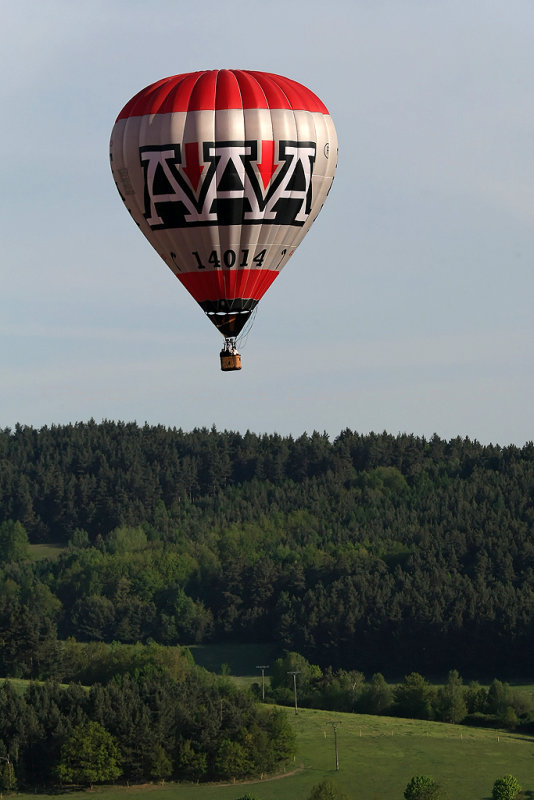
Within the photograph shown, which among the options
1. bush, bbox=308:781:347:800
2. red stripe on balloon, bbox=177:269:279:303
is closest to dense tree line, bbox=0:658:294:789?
bush, bbox=308:781:347:800

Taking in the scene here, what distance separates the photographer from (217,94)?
6184 cm

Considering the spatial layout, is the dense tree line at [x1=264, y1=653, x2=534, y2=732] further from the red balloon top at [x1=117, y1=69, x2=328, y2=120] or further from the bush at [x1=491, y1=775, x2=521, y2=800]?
the red balloon top at [x1=117, y1=69, x2=328, y2=120]

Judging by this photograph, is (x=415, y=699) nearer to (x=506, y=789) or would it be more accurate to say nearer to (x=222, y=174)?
(x=506, y=789)

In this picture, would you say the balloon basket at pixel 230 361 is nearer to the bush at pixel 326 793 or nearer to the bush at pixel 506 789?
the bush at pixel 326 793

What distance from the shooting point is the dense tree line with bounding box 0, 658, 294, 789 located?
4574 inches

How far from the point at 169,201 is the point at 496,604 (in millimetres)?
135849

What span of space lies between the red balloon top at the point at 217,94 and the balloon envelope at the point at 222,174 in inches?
1.8

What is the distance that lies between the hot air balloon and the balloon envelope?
0.04 metres

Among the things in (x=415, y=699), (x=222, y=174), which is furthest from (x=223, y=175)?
(x=415, y=699)

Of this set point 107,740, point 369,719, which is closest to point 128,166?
point 107,740

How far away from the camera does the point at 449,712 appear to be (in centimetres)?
14500

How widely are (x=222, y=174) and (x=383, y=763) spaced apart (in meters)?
68.1

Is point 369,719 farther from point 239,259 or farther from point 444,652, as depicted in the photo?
point 239,259

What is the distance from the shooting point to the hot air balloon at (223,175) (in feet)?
201
